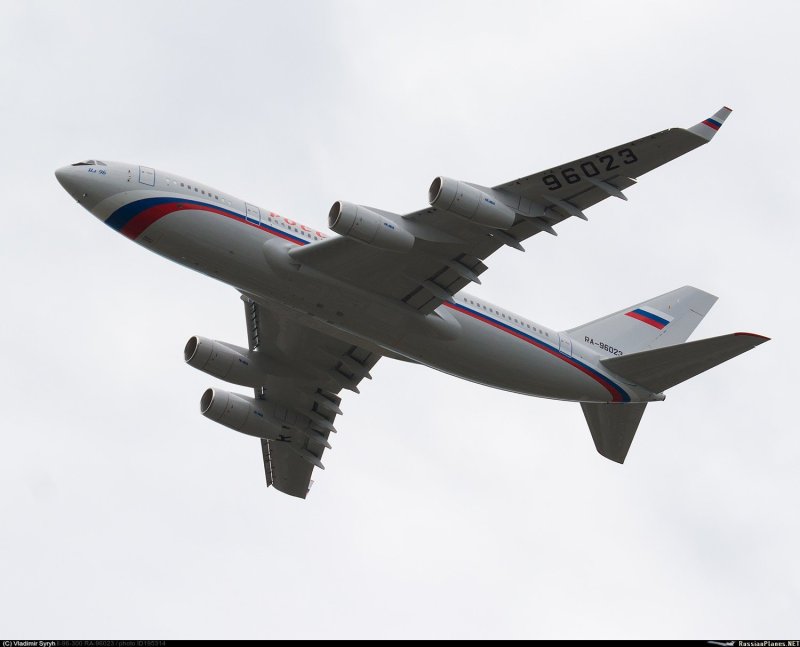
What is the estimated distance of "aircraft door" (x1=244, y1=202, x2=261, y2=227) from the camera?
31.8m

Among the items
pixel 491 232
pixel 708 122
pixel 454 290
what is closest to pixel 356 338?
pixel 454 290

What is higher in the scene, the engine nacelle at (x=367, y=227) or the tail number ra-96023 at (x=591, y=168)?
the tail number ra-96023 at (x=591, y=168)

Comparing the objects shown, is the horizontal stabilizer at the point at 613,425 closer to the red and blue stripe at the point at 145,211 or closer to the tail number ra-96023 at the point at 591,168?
the tail number ra-96023 at the point at 591,168

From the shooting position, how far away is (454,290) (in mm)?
33344

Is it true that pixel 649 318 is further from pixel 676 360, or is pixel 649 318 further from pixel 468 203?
pixel 468 203

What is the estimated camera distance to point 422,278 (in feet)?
108

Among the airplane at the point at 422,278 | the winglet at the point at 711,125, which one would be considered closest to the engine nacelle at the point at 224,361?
the airplane at the point at 422,278

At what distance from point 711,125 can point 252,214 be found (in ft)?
43.6

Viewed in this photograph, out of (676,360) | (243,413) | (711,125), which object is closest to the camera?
(711,125)

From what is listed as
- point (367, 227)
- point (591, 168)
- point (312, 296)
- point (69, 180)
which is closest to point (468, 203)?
point (367, 227)

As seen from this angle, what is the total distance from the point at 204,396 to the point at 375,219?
12.9 m

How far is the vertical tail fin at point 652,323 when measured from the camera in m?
38.5

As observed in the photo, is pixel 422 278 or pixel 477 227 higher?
pixel 477 227

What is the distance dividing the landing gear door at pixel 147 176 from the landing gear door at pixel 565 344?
14299 millimetres
